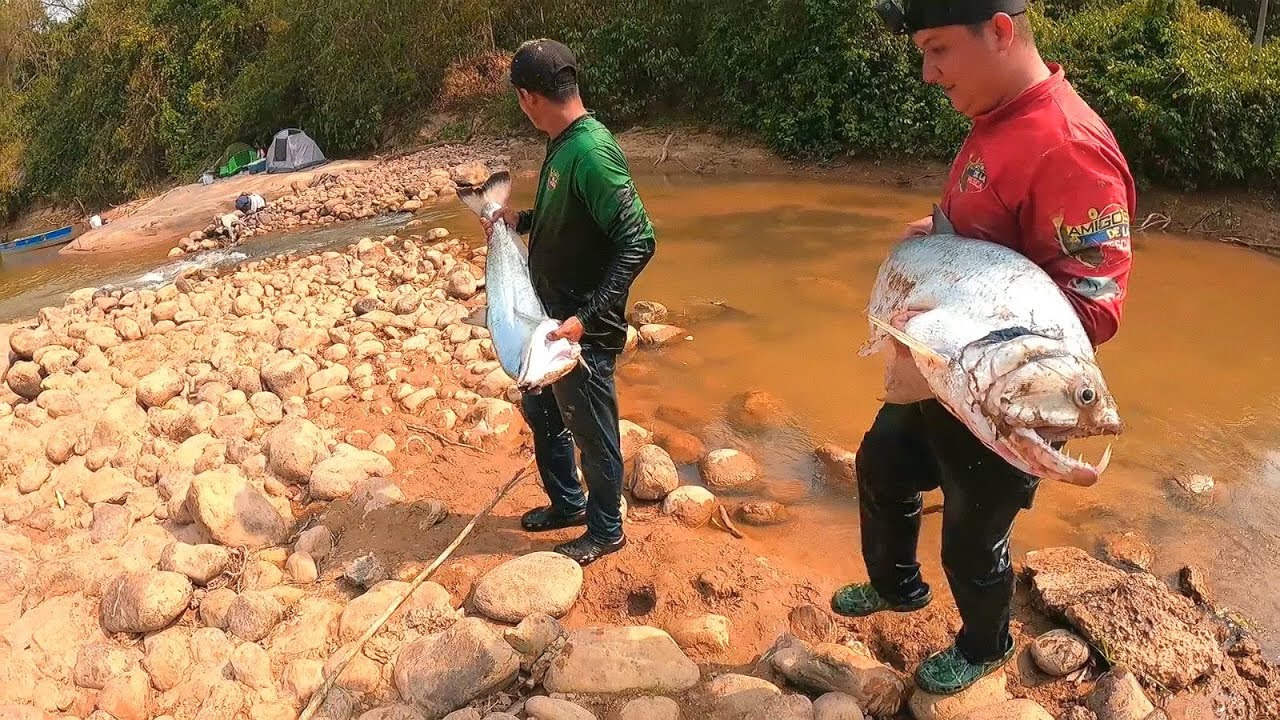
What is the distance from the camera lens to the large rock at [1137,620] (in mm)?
2584

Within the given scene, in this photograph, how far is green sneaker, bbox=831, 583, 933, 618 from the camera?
2.58m

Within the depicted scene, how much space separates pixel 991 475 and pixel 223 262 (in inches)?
440

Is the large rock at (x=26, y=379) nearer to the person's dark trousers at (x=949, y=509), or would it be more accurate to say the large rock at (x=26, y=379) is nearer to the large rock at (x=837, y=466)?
the large rock at (x=837, y=466)

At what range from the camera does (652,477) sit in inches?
149

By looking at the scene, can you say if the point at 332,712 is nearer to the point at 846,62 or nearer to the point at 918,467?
the point at 918,467

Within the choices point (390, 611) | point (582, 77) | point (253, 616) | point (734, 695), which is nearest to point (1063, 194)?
point (734, 695)

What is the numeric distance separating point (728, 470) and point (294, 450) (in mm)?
2273

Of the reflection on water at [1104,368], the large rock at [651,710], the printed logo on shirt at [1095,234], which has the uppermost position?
the printed logo on shirt at [1095,234]

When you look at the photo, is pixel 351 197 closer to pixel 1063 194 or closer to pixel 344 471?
pixel 344 471

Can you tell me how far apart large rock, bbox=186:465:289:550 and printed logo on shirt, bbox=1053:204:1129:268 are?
3.35 m

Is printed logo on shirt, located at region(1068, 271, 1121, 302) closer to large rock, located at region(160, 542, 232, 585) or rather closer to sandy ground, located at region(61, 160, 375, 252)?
large rock, located at region(160, 542, 232, 585)

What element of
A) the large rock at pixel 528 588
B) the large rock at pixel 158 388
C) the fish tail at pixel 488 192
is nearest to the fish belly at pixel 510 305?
the fish tail at pixel 488 192

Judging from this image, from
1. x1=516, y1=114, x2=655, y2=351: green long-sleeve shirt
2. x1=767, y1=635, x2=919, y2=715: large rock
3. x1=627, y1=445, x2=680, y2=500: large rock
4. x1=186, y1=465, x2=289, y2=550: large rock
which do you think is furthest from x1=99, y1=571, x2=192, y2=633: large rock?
x1=767, y1=635, x2=919, y2=715: large rock

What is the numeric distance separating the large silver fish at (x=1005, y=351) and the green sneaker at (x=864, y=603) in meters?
1.11
